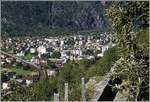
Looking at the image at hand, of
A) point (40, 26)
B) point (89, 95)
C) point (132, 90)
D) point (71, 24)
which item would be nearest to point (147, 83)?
point (132, 90)

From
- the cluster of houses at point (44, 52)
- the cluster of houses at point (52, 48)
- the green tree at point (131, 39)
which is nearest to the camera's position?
the green tree at point (131, 39)

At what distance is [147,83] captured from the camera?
5430mm

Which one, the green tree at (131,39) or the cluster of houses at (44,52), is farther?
the cluster of houses at (44,52)

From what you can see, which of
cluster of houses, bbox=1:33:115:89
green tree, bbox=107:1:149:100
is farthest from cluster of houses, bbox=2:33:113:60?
green tree, bbox=107:1:149:100

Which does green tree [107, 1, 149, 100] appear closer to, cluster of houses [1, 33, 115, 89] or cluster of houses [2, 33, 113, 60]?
cluster of houses [1, 33, 115, 89]

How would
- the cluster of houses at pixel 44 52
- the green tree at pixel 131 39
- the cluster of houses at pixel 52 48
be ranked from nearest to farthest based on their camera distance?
1. the green tree at pixel 131 39
2. the cluster of houses at pixel 44 52
3. the cluster of houses at pixel 52 48

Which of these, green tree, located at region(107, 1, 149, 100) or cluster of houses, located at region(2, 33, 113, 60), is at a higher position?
green tree, located at region(107, 1, 149, 100)

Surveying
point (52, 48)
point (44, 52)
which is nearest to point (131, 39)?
point (44, 52)

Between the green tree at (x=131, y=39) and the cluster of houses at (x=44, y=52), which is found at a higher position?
the green tree at (x=131, y=39)

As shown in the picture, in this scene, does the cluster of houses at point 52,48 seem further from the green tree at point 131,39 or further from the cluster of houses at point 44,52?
the green tree at point 131,39

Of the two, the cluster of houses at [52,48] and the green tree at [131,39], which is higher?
the green tree at [131,39]

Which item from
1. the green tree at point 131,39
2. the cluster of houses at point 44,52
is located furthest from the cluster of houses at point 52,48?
the green tree at point 131,39

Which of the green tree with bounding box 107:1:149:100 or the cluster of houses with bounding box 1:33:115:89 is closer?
the green tree with bounding box 107:1:149:100

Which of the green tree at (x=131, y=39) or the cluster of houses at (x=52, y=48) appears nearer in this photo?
the green tree at (x=131, y=39)
